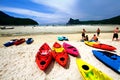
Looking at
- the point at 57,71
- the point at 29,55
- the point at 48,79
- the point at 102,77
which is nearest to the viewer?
the point at 102,77

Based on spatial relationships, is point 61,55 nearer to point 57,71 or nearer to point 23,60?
point 57,71

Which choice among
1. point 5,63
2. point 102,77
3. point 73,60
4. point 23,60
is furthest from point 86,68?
point 5,63

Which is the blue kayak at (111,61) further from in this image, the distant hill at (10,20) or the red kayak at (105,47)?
the distant hill at (10,20)

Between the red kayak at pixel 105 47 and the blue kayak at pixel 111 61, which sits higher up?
the red kayak at pixel 105 47

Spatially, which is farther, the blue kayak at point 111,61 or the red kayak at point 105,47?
the red kayak at point 105,47

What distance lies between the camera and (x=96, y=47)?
30.6 feet

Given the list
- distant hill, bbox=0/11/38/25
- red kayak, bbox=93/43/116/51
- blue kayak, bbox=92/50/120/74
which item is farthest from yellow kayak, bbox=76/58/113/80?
distant hill, bbox=0/11/38/25

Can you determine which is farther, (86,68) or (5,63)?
(5,63)

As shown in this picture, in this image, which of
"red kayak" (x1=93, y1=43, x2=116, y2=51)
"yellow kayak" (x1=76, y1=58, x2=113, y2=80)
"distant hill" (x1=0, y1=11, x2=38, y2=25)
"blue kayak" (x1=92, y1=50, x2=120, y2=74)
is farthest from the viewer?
"distant hill" (x1=0, y1=11, x2=38, y2=25)

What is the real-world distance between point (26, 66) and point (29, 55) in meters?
1.43

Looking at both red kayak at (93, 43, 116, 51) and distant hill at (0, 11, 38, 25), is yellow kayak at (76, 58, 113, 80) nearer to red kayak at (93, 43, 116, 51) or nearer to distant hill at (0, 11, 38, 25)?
red kayak at (93, 43, 116, 51)

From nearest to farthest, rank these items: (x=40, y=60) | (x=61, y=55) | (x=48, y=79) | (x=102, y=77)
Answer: (x=102, y=77)
(x=48, y=79)
(x=40, y=60)
(x=61, y=55)

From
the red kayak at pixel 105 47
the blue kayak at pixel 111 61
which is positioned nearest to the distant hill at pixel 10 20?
the red kayak at pixel 105 47

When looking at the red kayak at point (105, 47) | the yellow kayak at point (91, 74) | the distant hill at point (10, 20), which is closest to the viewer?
the yellow kayak at point (91, 74)
